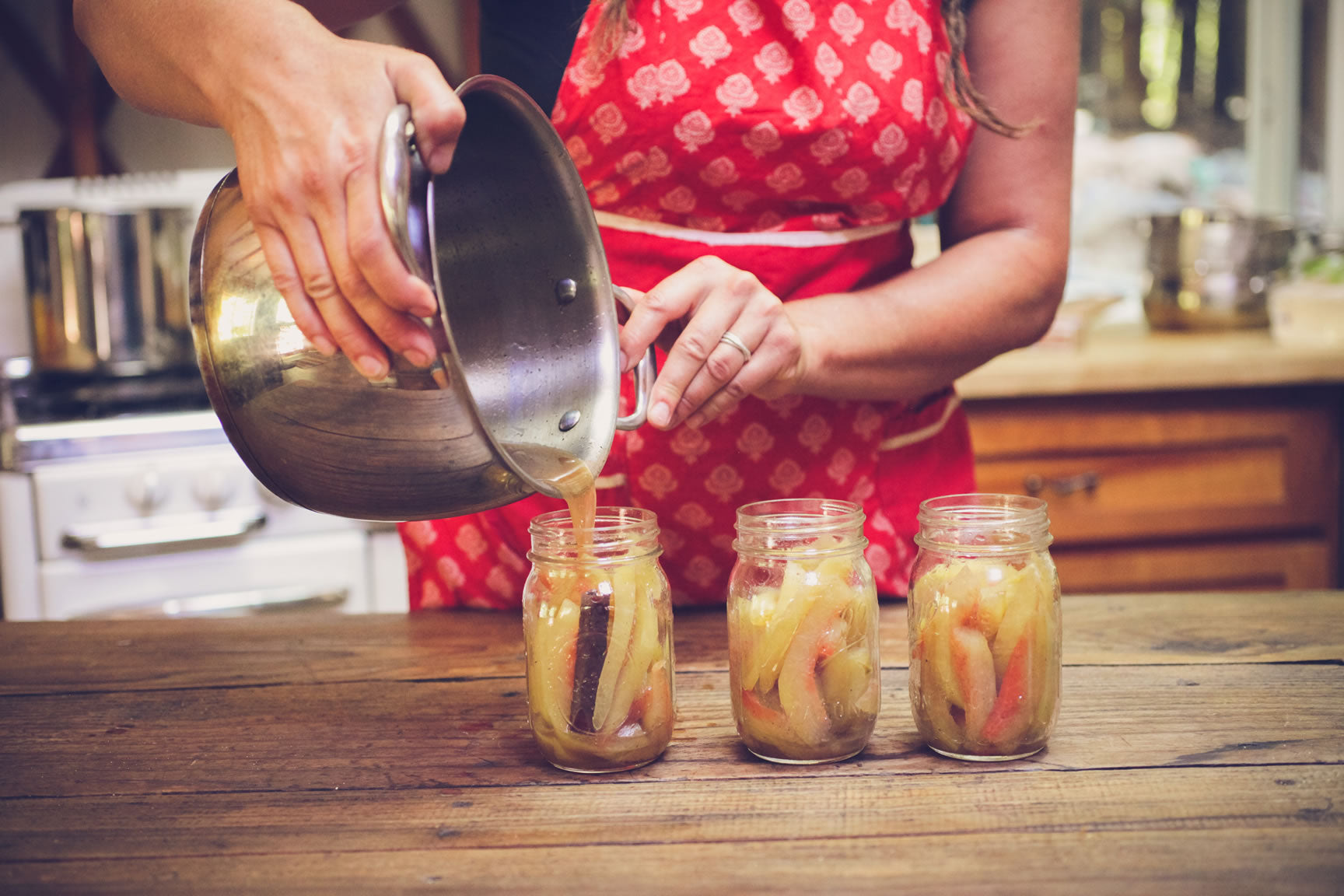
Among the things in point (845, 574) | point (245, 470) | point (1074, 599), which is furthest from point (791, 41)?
point (245, 470)

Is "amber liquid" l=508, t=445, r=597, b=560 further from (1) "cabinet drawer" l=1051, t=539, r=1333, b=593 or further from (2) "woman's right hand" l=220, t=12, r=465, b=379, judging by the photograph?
(1) "cabinet drawer" l=1051, t=539, r=1333, b=593

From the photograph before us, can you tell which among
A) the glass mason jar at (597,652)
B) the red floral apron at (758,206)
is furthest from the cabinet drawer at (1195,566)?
the glass mason jar at (597,652)

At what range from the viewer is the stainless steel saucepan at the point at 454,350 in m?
0.61

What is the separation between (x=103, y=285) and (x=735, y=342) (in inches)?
65.5

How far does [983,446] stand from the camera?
1888 millimetres

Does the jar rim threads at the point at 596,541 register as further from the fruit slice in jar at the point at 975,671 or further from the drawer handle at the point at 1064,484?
the drawer handle at the point at 1064,484

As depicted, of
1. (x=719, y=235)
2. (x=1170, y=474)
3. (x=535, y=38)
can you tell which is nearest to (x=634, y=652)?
(x=719, y=235)

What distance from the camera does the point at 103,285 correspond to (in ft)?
Answer: 6.77

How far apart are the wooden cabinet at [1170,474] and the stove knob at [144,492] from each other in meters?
1.30

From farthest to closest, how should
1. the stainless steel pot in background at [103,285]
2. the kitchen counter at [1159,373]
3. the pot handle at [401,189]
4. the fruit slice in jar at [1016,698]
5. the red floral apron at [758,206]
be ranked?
1. the stainless steel pot in background at [103,285]
2. the kitchen counter at [1159,373]
3. the red floral apron at [758,206]
4. the fruit slice in jar at [1016,698]
5. the pot handle at [401,189]

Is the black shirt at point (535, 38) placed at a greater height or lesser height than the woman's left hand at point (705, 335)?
greater

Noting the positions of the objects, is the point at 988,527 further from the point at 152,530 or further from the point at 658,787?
the point at 152,530

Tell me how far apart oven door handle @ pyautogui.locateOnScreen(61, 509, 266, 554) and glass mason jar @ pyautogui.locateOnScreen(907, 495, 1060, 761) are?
Result: 1.46 m

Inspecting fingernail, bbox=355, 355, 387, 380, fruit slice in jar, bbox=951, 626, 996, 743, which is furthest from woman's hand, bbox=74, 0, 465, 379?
fruit slice in jar, bbox=951, 626, 996, 743
